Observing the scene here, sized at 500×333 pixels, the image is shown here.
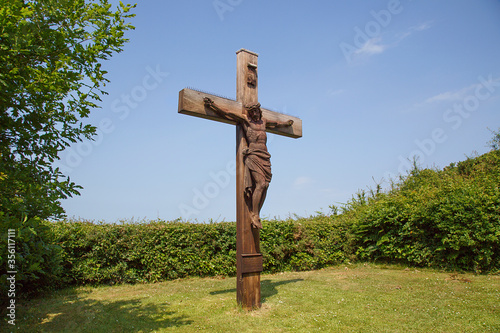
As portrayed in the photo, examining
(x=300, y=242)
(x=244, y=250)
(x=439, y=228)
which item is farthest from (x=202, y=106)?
(x=439, y=228)

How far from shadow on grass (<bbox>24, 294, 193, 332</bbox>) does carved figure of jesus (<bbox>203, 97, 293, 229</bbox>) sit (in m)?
2.16

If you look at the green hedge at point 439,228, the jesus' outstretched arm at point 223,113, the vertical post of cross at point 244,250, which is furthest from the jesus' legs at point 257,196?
the green hedge at point 439,228

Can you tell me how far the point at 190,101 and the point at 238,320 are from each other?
3621mm

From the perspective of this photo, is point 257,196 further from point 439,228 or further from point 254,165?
point 439,228

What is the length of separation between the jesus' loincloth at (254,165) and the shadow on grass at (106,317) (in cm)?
238

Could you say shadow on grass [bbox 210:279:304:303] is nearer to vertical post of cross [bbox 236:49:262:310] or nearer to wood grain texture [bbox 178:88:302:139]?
vertical post of cross [bbox 236:49:262:310]

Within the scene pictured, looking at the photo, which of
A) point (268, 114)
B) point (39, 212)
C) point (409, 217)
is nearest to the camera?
point (39, 212)

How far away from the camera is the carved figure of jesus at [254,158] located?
19.9 ft

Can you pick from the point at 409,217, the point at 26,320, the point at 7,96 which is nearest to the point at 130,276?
the point at 26,320

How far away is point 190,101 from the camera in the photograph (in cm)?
602

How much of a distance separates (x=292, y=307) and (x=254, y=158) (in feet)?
8.70

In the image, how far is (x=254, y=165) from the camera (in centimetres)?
607

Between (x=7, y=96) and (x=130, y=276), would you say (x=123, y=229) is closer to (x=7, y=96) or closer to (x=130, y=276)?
(x=130, y=276)

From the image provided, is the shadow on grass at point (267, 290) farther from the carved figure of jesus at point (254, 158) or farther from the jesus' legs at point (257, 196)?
the carved figure of jesus at point (254, 158)
